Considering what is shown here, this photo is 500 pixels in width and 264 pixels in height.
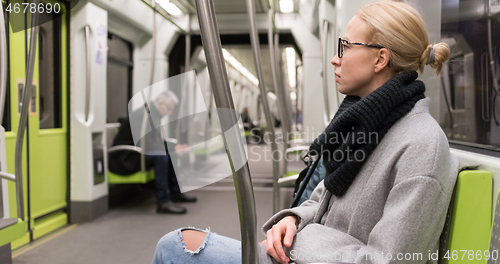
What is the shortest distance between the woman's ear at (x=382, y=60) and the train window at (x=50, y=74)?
98.2 inches

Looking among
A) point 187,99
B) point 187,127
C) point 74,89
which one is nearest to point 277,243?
point 74,89

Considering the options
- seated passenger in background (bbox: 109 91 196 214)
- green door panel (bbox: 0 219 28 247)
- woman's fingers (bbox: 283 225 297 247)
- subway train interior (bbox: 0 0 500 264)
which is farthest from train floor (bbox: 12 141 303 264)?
woman's fingers (bbox: 283 225 297 247)

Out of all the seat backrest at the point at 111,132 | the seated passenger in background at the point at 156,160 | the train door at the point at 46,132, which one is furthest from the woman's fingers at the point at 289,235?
the seat backrest at the point at 111,132

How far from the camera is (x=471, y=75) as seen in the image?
126 centimetres

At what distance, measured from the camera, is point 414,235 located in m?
0.65

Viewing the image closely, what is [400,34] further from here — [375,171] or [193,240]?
[193,240]

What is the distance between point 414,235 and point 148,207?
10.3 ft

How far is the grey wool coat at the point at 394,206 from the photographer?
0.65 metres

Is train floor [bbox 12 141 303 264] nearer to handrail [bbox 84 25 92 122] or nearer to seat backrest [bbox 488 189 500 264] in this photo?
handrail [bbox 84 25 92 122]

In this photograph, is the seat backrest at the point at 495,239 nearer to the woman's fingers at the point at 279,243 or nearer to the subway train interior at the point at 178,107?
the subway train interior at the point at 178,107

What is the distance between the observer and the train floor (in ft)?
6.64

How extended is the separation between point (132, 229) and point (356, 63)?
2.32m

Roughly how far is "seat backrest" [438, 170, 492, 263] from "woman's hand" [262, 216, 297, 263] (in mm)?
353

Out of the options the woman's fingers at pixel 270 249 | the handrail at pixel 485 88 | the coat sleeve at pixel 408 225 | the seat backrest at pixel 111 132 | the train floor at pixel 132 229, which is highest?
the handrail at pixel 485 88
